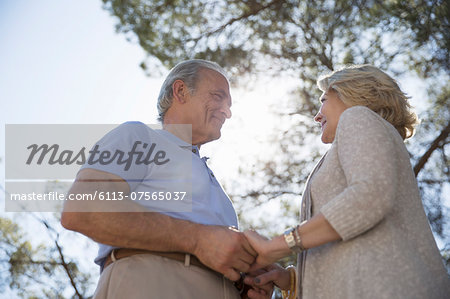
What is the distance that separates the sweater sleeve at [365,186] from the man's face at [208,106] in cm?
111

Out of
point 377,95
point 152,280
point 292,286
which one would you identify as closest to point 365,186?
point 377,95

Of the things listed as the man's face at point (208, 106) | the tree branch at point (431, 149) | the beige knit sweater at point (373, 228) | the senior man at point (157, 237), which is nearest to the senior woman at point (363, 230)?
the beige knit sweater at point (373, 228)

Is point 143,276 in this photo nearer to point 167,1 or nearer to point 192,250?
point 192,250

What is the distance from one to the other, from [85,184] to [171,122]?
882 millimetres

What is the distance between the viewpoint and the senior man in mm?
1973

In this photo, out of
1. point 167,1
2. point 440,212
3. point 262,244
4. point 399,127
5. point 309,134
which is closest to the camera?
point 262,244

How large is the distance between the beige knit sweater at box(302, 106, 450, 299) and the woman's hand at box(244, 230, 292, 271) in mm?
144

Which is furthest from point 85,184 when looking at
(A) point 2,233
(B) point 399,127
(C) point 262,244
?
(A) point 2,233

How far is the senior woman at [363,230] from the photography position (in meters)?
1.73

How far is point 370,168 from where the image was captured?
1.77 meters

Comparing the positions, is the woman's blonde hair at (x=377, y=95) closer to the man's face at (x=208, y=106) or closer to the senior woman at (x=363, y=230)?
the senior woman at (x=363, y=230)

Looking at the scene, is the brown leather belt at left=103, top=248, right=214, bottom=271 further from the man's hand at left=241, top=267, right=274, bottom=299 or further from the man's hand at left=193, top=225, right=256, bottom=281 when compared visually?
the man's hand at left=241, top=267, right=274, bottom=299

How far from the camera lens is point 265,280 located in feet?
7.54

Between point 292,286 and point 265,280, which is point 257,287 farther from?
point 292,286
